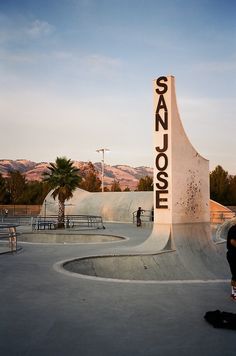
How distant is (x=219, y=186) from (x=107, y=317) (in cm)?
7570

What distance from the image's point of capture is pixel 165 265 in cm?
1435

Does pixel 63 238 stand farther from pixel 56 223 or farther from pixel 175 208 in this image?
pixel 175 208

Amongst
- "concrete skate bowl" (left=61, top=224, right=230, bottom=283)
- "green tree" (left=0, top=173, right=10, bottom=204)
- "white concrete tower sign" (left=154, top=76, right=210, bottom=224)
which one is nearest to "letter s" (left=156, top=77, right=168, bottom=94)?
"white concrete tower sign" (left=154, top=76, right=210, bottom=224)

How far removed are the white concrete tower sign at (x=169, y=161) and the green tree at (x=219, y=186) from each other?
61639 millimetres

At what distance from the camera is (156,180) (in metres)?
16.9

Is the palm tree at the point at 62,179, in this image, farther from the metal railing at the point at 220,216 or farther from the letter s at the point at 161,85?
the letter s at the point at 161,85

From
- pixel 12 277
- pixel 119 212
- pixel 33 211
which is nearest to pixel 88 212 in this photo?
pixel 119 212

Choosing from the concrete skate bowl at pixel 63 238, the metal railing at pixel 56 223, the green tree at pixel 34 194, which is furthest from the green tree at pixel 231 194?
the concrete skate bowl at pixel 63 238

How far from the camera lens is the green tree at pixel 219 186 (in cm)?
7838

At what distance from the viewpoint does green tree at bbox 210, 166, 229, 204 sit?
78381mm

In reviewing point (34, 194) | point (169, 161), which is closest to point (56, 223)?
point (169, 161)

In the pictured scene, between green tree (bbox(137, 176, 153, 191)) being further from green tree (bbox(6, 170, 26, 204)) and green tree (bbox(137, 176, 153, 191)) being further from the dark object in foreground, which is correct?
the dark object in foreground

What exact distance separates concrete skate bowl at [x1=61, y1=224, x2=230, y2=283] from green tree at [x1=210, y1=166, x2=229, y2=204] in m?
61.2

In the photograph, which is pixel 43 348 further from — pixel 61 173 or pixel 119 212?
pixel 119 212
